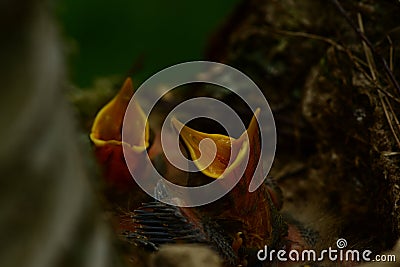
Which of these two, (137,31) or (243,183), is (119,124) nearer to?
(243,183)

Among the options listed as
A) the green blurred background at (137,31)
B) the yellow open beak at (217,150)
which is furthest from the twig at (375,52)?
the green blurred background at (137,31)

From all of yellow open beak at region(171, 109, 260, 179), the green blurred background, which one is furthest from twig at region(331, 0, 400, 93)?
the green blurred background

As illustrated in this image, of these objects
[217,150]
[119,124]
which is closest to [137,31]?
[119,124]

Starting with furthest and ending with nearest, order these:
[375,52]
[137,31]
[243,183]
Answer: [137,31], [375,52], [243,183]

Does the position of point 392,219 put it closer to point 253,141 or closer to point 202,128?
point 253,141

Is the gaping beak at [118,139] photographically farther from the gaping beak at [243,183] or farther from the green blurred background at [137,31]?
the green blurred background at [137,31]

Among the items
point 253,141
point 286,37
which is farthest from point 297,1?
point 253,141
